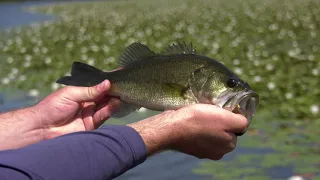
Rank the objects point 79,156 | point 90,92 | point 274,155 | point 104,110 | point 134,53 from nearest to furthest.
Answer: point 79,156 < point 134,53 < point 90,92 < point 104,110 < point 274,155

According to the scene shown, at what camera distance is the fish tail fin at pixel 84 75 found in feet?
10.6

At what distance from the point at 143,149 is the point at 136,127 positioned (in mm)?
192

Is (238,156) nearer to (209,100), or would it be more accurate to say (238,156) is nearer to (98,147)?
(209,100)

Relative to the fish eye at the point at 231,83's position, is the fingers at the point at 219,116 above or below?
below

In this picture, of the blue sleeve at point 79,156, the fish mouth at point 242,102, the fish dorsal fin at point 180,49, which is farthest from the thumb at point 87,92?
the fish mouth at point 242,102

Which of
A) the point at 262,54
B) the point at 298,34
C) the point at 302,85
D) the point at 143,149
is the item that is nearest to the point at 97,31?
the point at 298,34

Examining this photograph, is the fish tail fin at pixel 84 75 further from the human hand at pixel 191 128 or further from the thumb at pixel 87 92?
the human hand at pixel 191 128

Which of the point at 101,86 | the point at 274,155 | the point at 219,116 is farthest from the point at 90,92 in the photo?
the point at 274,155

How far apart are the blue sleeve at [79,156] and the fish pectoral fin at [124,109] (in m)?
0.57

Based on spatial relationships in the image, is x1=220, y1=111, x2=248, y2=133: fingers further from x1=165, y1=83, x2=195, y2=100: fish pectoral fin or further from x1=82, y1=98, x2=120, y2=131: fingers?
x1=82, y1=98, x2=120, y2=131: fingers

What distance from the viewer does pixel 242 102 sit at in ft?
8.94

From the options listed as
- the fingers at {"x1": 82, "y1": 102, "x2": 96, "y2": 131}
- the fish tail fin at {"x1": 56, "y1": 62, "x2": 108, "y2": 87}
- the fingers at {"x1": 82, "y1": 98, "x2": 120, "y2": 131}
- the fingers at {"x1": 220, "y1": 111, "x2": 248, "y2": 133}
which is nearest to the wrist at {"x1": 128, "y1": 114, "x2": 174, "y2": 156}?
the fingers at {"x1": 220, "y1": 111, "x2": 248, "y2": 133}

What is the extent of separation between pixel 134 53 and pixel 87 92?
17.5 inches

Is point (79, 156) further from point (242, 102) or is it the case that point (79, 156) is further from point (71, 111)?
point (71, 111)
